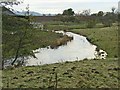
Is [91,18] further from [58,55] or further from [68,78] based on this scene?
[68,78]

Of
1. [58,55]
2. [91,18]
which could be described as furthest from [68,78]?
[91,18]

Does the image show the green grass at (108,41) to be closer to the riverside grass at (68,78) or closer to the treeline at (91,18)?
the riverside grass at (68,78)

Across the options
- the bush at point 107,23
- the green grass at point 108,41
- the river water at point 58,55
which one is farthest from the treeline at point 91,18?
the river water at point 58,55

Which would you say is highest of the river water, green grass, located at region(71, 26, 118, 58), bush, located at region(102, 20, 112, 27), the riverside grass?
bush, located at region(102, 20, 112, 27)

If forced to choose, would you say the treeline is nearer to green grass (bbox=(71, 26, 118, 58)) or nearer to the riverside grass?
green grass (bbox=(71, 26, 118, 58))

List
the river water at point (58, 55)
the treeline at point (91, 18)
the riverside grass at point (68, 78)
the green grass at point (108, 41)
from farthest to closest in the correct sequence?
the treeline at point (91, 18), the green grass at point (108, 41), the river water at point (58, 55), the riverside grass at point (68, 78)

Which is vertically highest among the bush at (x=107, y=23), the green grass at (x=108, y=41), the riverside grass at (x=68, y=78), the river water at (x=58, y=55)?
the bush at (x=107, y=23)

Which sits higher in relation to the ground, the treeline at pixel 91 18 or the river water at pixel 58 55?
the treeline at pixel 91 18

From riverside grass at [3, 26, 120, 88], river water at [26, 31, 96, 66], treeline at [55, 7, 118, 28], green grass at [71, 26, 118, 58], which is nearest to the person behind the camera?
riverside grass at [3, 26, 120, 88]

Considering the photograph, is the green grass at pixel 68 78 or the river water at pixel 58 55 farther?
the river water at pixel 58 55

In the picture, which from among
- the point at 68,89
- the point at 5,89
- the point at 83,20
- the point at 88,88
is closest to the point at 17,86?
the point at 5,89

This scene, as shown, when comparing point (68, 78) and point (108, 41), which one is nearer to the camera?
point (68, 78)

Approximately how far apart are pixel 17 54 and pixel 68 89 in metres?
7.33

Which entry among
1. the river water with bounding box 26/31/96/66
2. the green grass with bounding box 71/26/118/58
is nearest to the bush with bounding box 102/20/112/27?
the green grass with bounding box 71/26/118/58
